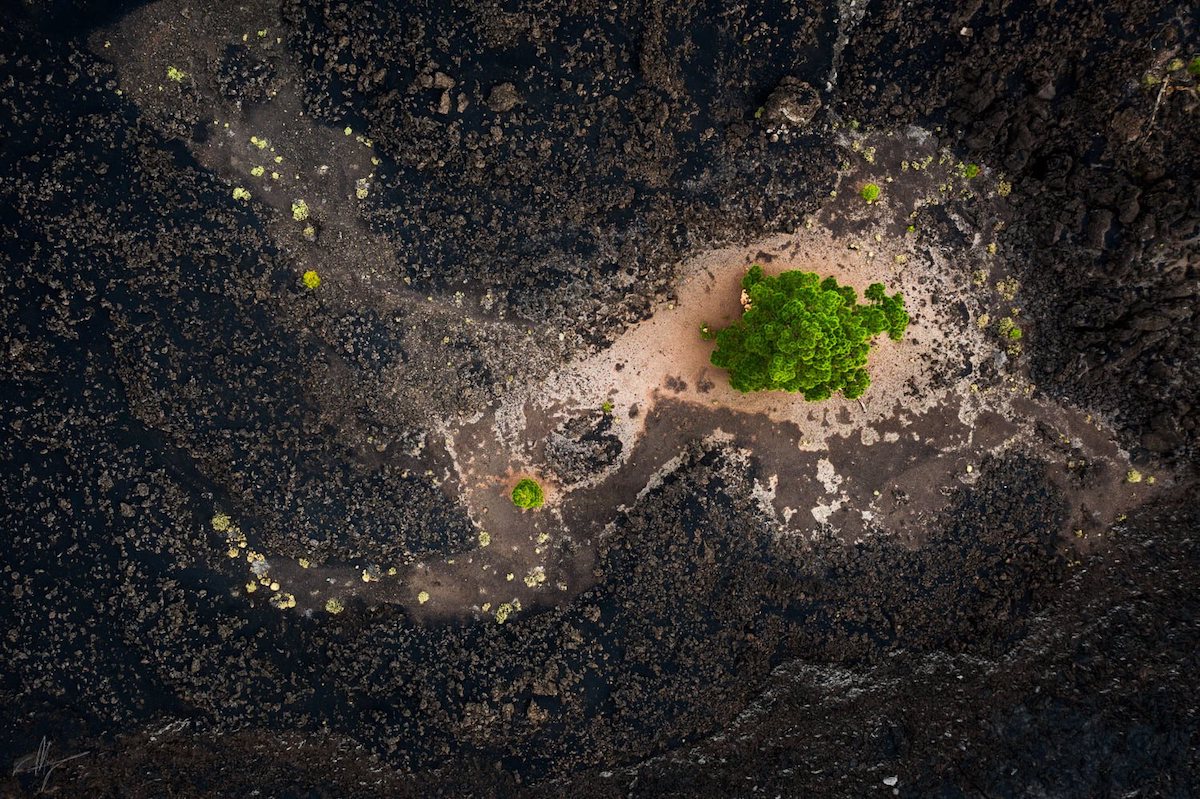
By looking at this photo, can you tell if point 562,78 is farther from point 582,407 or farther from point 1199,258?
point 1199,258

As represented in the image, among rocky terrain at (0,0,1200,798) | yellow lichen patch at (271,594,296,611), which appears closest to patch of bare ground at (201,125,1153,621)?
rocky terrain at (0,0,1200,798)

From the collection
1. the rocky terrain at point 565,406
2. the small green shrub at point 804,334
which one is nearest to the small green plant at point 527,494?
the rocky terrain at point 565,406

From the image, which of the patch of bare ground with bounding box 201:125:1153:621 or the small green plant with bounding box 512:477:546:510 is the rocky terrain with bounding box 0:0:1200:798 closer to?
the patch of bare ground with bounding box 201:125:1153:621

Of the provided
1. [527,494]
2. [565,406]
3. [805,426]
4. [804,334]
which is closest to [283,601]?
[527,494]

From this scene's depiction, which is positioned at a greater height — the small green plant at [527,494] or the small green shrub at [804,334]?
the small green shrub at [804,334]

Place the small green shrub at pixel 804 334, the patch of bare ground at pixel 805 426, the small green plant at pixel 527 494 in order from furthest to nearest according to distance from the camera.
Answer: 1. the patch of bare ground at pixel 805 426
2. the small green plant at pixel 527 494
3. the small green shrub at pixel 804 334

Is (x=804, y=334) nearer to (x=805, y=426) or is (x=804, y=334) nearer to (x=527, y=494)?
(x=805, y=426)

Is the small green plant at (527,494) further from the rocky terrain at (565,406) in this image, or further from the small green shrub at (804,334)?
the small green shrub at (804,334)
